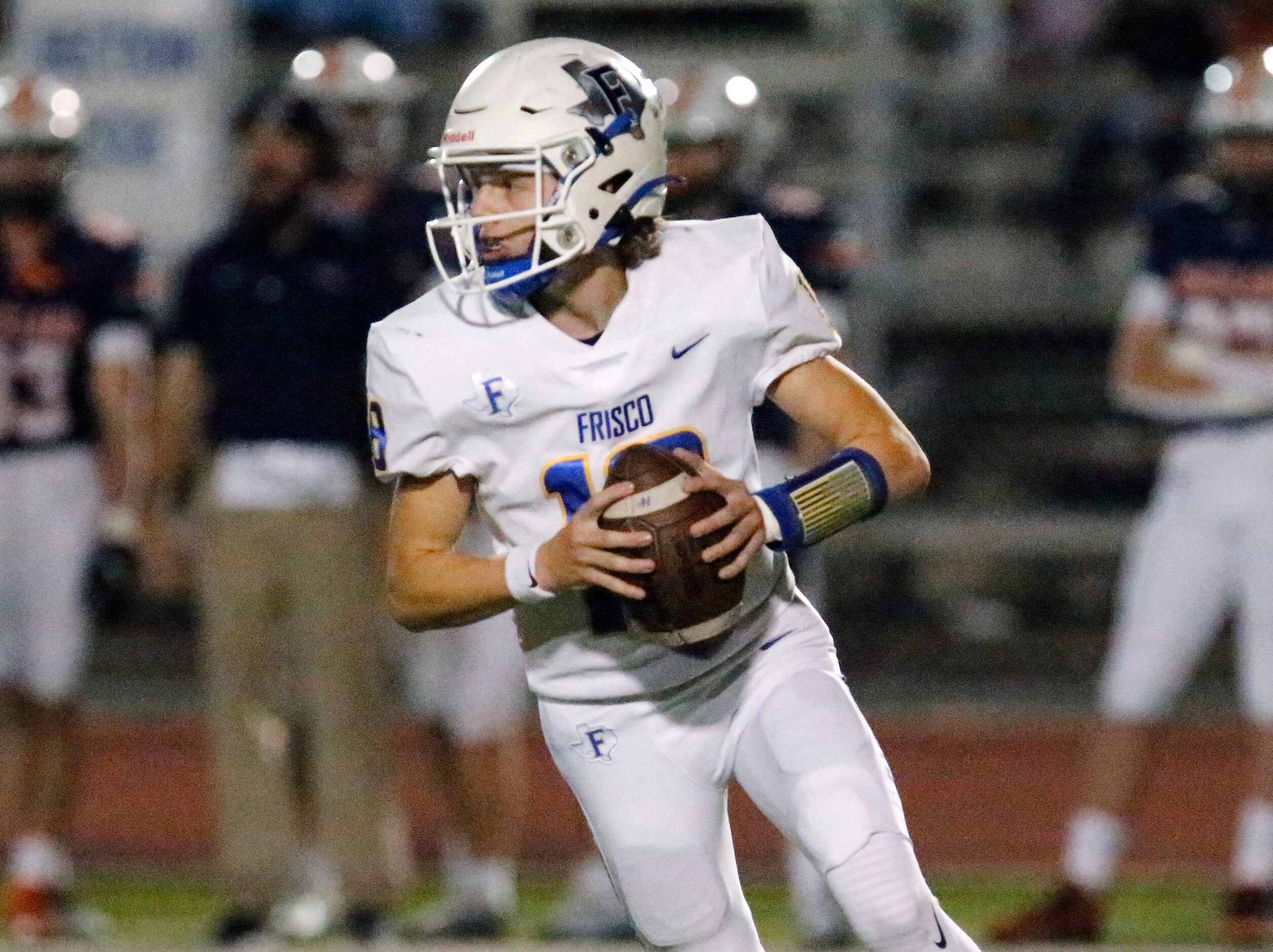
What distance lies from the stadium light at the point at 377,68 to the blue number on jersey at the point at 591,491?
9.12ft

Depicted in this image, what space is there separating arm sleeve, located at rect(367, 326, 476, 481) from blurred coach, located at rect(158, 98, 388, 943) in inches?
70.2

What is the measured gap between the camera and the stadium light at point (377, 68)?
18.6 feet

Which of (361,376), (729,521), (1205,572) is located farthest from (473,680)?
(729,521)

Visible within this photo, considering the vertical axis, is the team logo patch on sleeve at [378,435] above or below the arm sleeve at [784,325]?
below

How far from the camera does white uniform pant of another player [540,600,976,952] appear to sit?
3.00 metres

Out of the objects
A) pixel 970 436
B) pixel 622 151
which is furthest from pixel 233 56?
pixel 622 151

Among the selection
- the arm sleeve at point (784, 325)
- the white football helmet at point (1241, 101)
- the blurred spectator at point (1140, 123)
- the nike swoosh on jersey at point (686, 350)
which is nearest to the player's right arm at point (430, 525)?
the nike swoosh on jersey at point (686, 350)

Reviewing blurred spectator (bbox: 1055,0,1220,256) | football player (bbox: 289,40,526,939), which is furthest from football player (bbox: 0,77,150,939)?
blurred spectator (bbox: 1055,0,1220,256)

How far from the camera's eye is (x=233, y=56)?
8117 millimetres

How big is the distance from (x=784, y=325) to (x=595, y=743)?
62 centimetres

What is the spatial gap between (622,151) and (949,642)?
219 inches

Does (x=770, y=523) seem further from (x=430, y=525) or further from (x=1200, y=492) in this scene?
(x=1200, y=492)

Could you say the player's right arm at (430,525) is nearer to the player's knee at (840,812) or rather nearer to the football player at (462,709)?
the player's knee at (840,812)

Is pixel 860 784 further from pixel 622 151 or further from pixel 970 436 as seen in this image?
pixel 970 436
